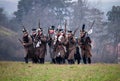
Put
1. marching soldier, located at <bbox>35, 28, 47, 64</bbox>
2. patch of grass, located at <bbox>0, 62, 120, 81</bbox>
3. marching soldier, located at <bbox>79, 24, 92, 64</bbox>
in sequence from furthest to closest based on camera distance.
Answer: marching soldier, located at <bbox>35, 28, 47, 64</bbox>
marching soldier, located at <bbox>79, 24, 92, 64</bbox>
patch of grass, located at <bbox>0, 62, 120, 81</bbox>

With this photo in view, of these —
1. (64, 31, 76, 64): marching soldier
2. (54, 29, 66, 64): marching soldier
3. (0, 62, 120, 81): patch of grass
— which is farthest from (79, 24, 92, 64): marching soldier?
(0, 62, 120, 81): patch of grass

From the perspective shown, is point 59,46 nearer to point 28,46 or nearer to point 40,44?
point 40,44

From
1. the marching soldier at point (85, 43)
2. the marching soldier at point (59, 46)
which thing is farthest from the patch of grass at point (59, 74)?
the marching soldier at point (85, 43)

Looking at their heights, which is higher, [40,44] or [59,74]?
[40,44]

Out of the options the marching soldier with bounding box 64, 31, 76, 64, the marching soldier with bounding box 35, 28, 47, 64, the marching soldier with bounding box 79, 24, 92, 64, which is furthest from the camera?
the marching soldier with bounding box 35, 28, 47, 64

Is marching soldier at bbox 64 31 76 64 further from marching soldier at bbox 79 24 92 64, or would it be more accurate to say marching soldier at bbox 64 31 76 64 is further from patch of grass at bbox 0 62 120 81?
patch of grass at bbox 0 62 120 81

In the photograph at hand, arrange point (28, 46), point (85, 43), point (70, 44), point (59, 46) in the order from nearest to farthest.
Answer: point (85, 43) < point (70, 44) < point (59, 46) < point (28, 46)

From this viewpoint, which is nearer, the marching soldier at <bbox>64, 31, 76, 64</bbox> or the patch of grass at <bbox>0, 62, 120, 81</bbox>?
the patch of grass at <bbox>0, 62, 120, 81</bbox>

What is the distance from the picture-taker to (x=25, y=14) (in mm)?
55000

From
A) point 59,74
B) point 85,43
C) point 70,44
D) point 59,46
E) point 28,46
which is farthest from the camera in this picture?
point 28,46

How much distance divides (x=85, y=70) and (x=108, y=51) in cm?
3115

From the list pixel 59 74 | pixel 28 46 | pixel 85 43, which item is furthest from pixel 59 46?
pixel 59 74

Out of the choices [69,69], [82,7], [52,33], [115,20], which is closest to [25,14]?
[82,7]

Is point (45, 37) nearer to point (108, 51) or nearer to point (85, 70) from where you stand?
point (85, 70)
